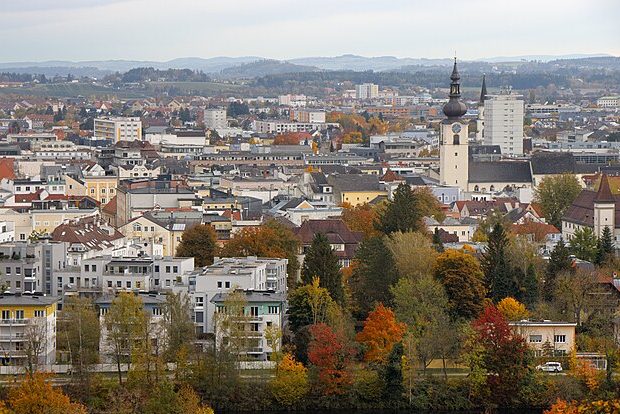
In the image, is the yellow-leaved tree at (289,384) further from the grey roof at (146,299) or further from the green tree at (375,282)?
the green tree at (375,282)

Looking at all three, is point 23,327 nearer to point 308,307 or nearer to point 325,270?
point 308,307

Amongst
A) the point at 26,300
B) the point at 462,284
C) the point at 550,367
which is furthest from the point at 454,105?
the point at 26,300

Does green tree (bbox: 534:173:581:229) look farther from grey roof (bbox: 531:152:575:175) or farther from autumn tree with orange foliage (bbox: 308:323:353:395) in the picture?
autumn tree with orange foliage (bbox: 308:323:353:395)

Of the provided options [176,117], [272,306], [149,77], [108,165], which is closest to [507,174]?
[108,165]

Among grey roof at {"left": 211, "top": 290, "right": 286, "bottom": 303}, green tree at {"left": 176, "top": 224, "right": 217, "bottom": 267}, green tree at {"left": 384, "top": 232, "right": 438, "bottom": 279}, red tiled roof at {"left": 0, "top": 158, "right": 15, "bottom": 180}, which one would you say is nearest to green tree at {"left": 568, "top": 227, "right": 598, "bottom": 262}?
green tree at {"left": 384, "top": 232, "right": 438, "bottom": 279}

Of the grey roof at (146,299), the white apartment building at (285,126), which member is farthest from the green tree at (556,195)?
the white apartment building at (285,126)
